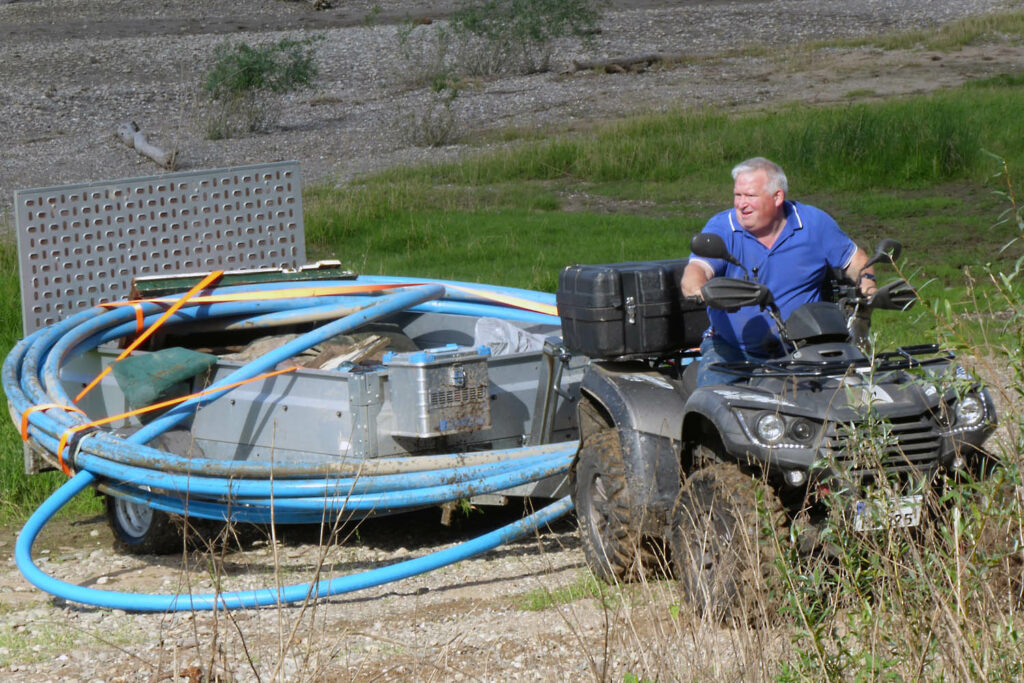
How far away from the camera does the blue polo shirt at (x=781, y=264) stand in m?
5.17

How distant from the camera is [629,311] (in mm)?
5477

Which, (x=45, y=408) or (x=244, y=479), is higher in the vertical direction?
(x=45, y=408)

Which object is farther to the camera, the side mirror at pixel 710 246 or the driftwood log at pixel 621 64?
the driftwood log at pixel 621 64

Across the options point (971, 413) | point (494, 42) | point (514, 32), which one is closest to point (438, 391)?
point (971, 413)

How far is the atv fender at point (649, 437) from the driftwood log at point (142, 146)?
609 inches

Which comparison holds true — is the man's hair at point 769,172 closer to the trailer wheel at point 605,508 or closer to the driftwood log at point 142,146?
the trailer wheel at point 605,508

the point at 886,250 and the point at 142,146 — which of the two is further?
the point at 142,146

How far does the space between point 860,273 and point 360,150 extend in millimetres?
17313

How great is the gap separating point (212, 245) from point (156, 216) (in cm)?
39

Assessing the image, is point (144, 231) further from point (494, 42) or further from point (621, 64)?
point (494, 42)

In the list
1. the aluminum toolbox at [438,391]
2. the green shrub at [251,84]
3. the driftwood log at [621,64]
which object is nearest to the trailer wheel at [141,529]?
the aluminum toolbox at [438,391]

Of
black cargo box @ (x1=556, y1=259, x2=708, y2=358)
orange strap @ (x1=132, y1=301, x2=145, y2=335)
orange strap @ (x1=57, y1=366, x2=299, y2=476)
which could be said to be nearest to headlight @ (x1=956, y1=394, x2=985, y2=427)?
black cargo box @ (x1=556, y1=259, x2=708, y2=358)

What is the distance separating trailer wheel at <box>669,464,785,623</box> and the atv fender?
16cm

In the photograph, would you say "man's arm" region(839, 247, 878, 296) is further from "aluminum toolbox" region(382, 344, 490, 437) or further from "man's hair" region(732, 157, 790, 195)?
"aluminum toolbox" region(382, 344, 490, 437)
